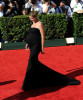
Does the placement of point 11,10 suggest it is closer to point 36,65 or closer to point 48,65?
point 48,65

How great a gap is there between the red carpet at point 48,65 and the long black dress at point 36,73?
0.15 m

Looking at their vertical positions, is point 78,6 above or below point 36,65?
above

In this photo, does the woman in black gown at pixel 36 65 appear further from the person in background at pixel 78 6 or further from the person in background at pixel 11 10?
the person in background at pixel 78 6

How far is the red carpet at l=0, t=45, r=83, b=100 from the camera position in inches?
249

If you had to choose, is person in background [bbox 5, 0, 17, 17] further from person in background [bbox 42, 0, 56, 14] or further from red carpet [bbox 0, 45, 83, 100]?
red carpet [bbox 0, 45, 83, 100]

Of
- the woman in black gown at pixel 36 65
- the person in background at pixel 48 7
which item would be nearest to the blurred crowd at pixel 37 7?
the person in background at pixel 48 7

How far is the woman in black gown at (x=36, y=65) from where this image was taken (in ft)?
21.8

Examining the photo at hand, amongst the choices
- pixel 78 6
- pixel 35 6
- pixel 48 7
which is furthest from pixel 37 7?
pixel 78 6

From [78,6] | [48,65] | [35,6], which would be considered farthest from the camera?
[78,6]

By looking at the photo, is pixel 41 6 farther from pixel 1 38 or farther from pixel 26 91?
pixel 26 91

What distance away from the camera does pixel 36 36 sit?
6.66m

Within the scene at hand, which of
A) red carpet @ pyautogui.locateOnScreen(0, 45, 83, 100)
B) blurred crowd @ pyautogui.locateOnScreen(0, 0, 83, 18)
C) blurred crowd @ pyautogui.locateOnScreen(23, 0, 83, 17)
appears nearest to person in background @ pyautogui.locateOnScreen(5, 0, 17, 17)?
blurred crowd @ pyautogui.locateOnScreen(0, 0, 83, 18)

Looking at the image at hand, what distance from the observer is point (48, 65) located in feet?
29.7

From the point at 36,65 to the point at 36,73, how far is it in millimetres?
175
